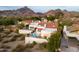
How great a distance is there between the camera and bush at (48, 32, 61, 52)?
135 centimetres

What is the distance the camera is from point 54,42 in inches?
53.3

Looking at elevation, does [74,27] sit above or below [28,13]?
below

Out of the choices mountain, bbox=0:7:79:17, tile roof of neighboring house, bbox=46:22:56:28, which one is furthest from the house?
mountain, bbox=0:7:79:17

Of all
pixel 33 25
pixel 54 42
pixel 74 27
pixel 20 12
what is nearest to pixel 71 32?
pixel 74 27

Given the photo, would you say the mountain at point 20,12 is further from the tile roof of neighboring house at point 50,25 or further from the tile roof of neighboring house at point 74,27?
the tile roof of neighboring house at point 74,27

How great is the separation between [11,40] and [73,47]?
525mm

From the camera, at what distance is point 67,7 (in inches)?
54.4

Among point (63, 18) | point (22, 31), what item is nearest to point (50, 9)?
point (63, 18)

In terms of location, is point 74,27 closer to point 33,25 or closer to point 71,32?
point 71,32

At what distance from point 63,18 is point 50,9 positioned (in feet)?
0.45

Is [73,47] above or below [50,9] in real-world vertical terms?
below

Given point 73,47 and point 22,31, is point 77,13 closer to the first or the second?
point 73,47

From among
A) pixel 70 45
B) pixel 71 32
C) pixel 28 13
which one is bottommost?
pixel 70 45
